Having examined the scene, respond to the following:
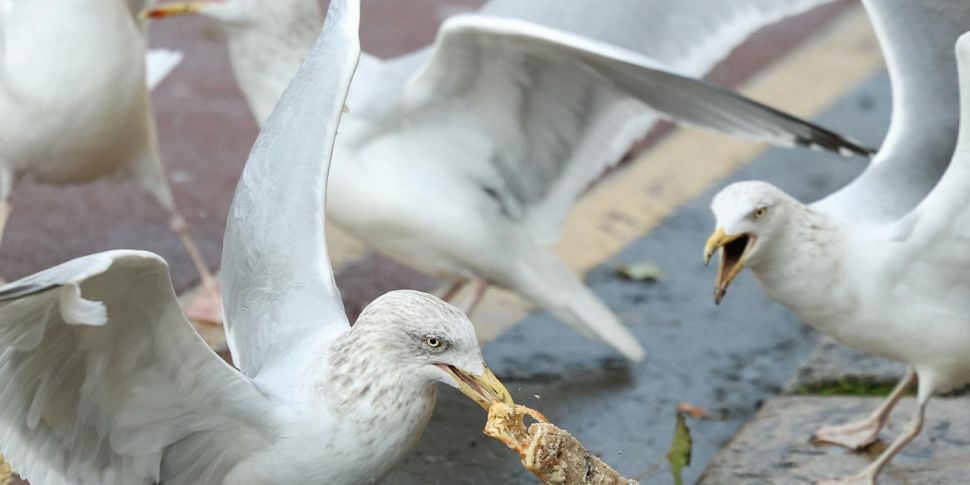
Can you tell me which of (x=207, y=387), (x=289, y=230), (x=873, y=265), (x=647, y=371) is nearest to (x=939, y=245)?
(x=873, y=265)

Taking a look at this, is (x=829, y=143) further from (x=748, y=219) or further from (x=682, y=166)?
(x=682, y=166)

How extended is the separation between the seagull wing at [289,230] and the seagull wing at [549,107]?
0.55 m

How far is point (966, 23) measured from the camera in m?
3.63

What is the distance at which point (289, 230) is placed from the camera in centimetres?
309

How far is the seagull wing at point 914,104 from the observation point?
3.55 meters

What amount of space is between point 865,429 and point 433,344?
4.61ft

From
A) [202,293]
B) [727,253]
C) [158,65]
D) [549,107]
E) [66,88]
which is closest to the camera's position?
[727,253]

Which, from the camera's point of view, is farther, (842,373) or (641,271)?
(641,271)

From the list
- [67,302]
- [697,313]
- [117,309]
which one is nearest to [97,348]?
[117,309]

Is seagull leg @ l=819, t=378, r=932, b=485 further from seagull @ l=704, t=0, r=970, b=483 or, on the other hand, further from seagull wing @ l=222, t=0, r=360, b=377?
seagull wing @ l=222, t=0, r=360, b=377

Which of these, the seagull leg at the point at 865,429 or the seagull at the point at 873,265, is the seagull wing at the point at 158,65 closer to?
the seagull at the point at 873,265

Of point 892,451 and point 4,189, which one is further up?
point 892,451

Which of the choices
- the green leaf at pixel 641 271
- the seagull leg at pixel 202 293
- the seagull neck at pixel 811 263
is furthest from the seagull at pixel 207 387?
the green leaf at pixel 641 271

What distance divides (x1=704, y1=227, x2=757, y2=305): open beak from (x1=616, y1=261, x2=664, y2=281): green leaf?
3.74ft
